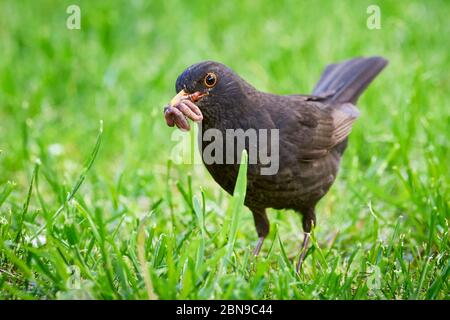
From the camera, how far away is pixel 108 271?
310cm

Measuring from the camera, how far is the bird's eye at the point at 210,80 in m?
3.81

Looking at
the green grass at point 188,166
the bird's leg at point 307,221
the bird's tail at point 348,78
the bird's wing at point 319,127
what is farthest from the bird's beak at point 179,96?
the bird's tail at point 348,78

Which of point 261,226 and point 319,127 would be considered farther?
point 319,127

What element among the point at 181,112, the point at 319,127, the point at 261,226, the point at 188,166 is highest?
the point at 181,112

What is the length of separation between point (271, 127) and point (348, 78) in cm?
144

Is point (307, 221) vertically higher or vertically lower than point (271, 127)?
lower

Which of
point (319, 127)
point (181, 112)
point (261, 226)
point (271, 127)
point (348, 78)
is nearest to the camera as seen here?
point (181, 112)

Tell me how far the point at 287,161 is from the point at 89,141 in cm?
244


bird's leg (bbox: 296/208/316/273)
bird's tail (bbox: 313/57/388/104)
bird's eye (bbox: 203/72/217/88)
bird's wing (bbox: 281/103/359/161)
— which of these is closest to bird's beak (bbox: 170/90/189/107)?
bird's eye (bbox: 203/72/217/88)

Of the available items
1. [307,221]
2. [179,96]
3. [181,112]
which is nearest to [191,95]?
[179,96]

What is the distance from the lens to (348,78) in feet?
17.2

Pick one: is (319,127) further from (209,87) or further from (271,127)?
(209,87)
